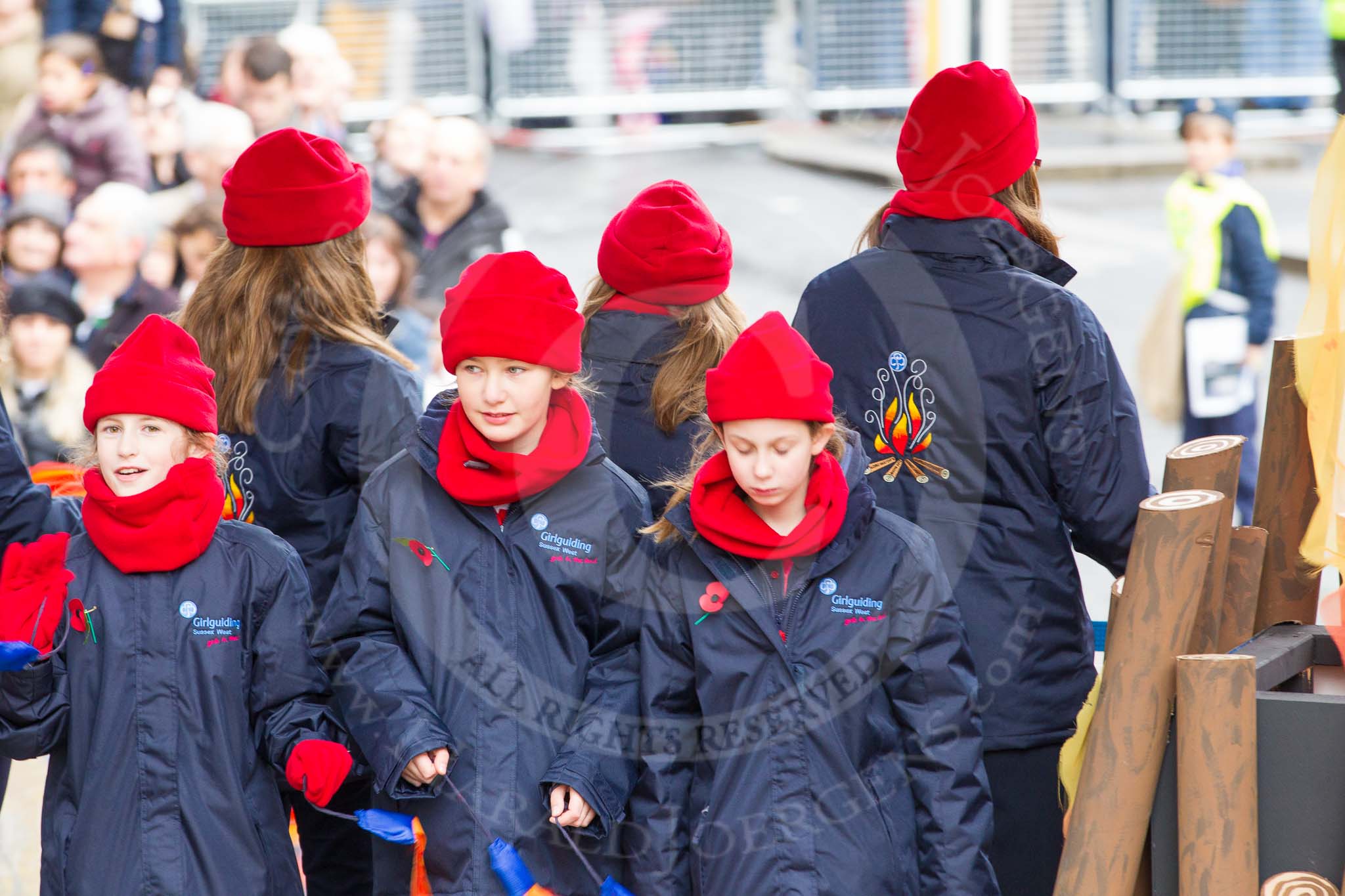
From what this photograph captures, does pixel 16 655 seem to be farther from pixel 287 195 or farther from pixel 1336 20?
pixel 1336 20

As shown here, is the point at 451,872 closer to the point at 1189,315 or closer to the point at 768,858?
the point at 768,858

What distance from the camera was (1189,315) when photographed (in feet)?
22.0

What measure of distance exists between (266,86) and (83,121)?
871 millimetres

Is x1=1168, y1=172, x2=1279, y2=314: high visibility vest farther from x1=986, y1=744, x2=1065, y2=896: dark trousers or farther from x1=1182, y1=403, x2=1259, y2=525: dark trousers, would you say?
x1=986, y1=744, x2=1065, y2=896: dark trousers

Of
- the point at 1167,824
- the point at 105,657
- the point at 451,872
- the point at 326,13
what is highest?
the point at 326,13

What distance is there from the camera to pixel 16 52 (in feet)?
25.8

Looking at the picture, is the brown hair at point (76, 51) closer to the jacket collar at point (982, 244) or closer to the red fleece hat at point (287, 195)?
the red fleece hat at point (287, 195)

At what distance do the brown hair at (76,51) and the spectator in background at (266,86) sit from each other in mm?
697

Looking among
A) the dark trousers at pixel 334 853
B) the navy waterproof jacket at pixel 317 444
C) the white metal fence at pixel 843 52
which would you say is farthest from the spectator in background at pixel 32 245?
the white metal fence at pixel 843 52

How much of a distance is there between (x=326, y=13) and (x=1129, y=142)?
22.4 ft

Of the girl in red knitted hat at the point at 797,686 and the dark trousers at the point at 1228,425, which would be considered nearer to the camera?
the girl in red knitted hat at the point at 797,686

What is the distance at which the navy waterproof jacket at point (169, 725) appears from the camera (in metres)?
2.64

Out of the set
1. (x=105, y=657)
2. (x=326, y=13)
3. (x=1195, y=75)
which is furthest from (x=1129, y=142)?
(x=105, y=657)

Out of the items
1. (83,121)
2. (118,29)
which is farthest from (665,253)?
(118,29)
